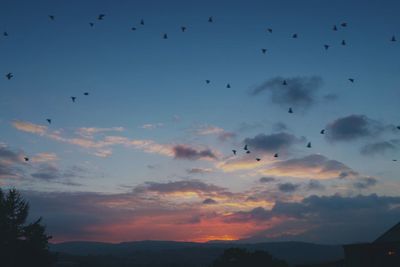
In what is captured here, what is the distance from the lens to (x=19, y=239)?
53.1 meters

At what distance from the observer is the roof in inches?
1791

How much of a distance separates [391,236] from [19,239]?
156 ft

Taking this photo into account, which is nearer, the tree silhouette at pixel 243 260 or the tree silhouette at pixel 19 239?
the tree silhouette at pixel 19 239

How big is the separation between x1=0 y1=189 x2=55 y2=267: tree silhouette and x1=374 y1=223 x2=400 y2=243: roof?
4346cm

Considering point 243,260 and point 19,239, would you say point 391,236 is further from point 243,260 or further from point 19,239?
point 19,239

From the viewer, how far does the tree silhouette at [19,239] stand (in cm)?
5038

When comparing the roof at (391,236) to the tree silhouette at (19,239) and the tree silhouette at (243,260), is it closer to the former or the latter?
the tree silhouette at (243,260)

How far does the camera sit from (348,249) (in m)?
49.6

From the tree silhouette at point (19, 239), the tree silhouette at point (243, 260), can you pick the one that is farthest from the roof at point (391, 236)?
the tree silhouette at point (19, 239)

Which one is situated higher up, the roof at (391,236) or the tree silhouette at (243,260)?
the roof at (391,236)

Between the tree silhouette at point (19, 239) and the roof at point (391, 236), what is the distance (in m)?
43.5

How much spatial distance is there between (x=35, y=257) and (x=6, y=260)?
3.84 meters

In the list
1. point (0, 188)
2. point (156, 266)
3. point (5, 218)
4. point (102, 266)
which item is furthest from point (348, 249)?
point (156, 266)

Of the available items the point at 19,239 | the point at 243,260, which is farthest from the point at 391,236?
the point at 19,239
